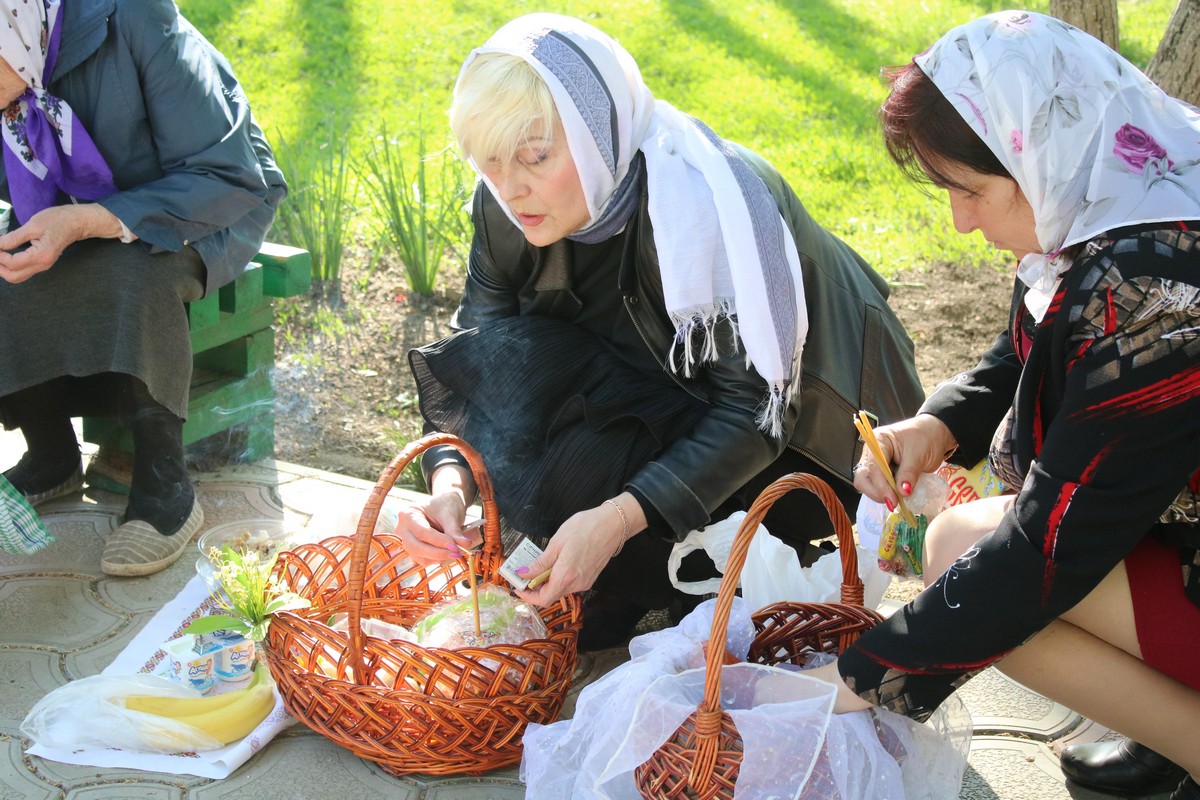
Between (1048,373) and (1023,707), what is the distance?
0.91m

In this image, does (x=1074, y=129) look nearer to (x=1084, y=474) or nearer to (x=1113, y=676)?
(x=1084, y=474)

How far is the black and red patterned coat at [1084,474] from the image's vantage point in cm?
150

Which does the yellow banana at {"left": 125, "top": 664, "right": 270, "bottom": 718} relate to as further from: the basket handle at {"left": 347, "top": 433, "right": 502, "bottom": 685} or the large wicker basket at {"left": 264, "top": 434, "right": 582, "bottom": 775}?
the basket handle at {"left": 347, "top": 433, "right": 502, "bottom": 685}

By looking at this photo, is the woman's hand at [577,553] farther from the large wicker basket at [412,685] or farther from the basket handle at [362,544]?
the basket handle at [362,544]

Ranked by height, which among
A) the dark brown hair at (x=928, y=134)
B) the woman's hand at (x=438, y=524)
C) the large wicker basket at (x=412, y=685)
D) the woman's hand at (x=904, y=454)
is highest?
the dark brown hair at (x=928, y=134)

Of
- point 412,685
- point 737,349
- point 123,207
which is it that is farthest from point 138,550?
point 737,349

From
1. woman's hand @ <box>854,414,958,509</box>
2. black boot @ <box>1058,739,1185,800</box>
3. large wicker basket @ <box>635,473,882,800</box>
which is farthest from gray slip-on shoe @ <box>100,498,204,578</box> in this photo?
black boot @ <box>1058,739,1185,800</box>

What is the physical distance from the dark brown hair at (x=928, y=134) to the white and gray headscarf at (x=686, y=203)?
0.42 m

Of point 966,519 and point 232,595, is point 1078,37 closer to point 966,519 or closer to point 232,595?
point 966,519

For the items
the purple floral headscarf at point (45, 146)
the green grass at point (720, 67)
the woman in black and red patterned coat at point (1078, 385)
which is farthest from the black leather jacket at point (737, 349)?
the green grass at point (720, 67)

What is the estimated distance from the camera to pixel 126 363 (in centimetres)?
265

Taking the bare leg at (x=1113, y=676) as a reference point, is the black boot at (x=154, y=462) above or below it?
below

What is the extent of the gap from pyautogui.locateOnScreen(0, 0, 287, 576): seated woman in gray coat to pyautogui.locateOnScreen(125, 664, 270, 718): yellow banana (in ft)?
2.15

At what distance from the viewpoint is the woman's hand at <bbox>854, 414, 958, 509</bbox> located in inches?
81.6
